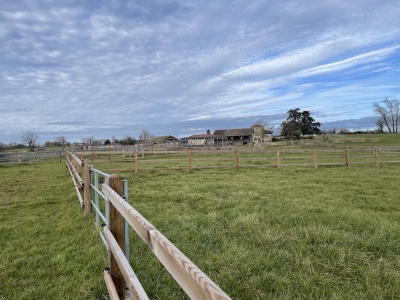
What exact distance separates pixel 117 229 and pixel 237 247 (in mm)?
1843

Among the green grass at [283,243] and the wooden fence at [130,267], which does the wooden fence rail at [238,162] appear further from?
the wooden fence at [130,267]

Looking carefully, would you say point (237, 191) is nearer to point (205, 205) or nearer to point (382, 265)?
Answer: point (205, 205)

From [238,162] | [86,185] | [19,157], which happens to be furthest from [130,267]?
[19,157]

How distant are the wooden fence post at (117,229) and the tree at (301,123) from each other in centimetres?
7299

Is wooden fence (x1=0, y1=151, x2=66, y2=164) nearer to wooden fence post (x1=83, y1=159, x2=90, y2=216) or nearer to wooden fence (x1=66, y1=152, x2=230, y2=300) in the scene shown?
wooden fence post (x1=83, y1=159, x2=90, y2=216)

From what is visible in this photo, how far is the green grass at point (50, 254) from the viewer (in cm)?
269

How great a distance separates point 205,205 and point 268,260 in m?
2.80

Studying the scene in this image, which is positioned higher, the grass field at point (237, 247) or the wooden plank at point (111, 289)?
the wooden plank at point (111, 289)

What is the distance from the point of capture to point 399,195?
6828mm

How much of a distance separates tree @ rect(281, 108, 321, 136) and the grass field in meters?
68.8

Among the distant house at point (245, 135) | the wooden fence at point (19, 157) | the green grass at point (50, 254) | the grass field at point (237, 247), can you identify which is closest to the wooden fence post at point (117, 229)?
the grass field at point (237, 247)

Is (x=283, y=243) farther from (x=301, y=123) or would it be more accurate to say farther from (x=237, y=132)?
(x=301, y=123)

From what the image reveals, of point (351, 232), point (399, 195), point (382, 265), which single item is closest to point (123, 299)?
point (382, 265)

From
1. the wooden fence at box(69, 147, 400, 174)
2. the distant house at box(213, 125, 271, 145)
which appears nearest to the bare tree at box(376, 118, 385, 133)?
the distant house at box(213, 125, 271, 145)
